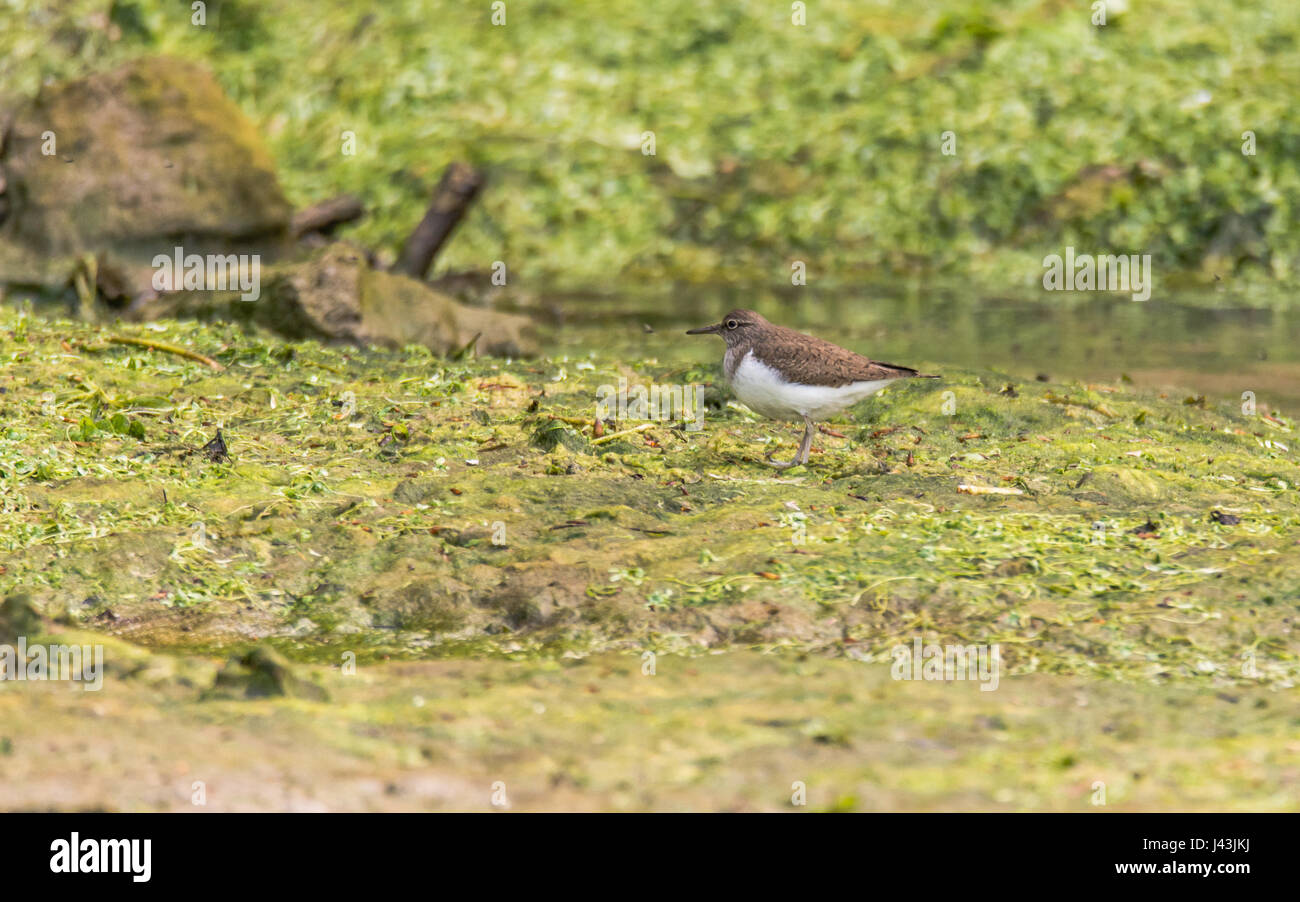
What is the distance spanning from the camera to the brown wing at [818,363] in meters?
6.99

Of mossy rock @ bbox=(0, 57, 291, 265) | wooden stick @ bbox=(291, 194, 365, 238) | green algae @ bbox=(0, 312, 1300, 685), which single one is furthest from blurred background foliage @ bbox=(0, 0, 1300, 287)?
green algae @ bbox=(0, 312, 1300, 685)

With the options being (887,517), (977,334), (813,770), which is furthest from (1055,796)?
(977,334)

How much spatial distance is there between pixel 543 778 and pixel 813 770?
0.70 m

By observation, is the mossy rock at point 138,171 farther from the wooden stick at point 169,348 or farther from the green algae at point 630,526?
the green algae at point 630,526

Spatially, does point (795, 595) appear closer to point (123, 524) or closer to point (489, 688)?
point (489, 688)

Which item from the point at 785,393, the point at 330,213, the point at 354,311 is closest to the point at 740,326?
the point at 785,393

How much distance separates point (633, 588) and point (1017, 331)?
711 cm

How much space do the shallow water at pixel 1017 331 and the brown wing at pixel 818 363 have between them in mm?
2722

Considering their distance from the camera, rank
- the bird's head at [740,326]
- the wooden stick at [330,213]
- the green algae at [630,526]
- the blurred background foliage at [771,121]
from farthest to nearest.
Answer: the blurred background foliage at [771,121] < the wooden stick at [330,213] < the bird's head at [740,326] < the green algae at [630,526]

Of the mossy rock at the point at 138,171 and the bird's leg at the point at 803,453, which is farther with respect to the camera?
the mossy rock at the point at 138,171

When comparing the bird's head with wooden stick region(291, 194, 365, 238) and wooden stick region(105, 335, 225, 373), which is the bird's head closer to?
wooden stick region(105, 335, 225, 373)

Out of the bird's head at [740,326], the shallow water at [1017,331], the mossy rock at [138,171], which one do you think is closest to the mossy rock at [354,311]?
the shallow water at [1017,331]

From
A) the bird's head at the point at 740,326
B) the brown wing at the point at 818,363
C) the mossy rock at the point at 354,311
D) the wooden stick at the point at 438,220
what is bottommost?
the brown wing at the point at 818,363

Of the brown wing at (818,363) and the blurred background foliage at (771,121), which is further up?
the blurred background foliage at (771,121)
